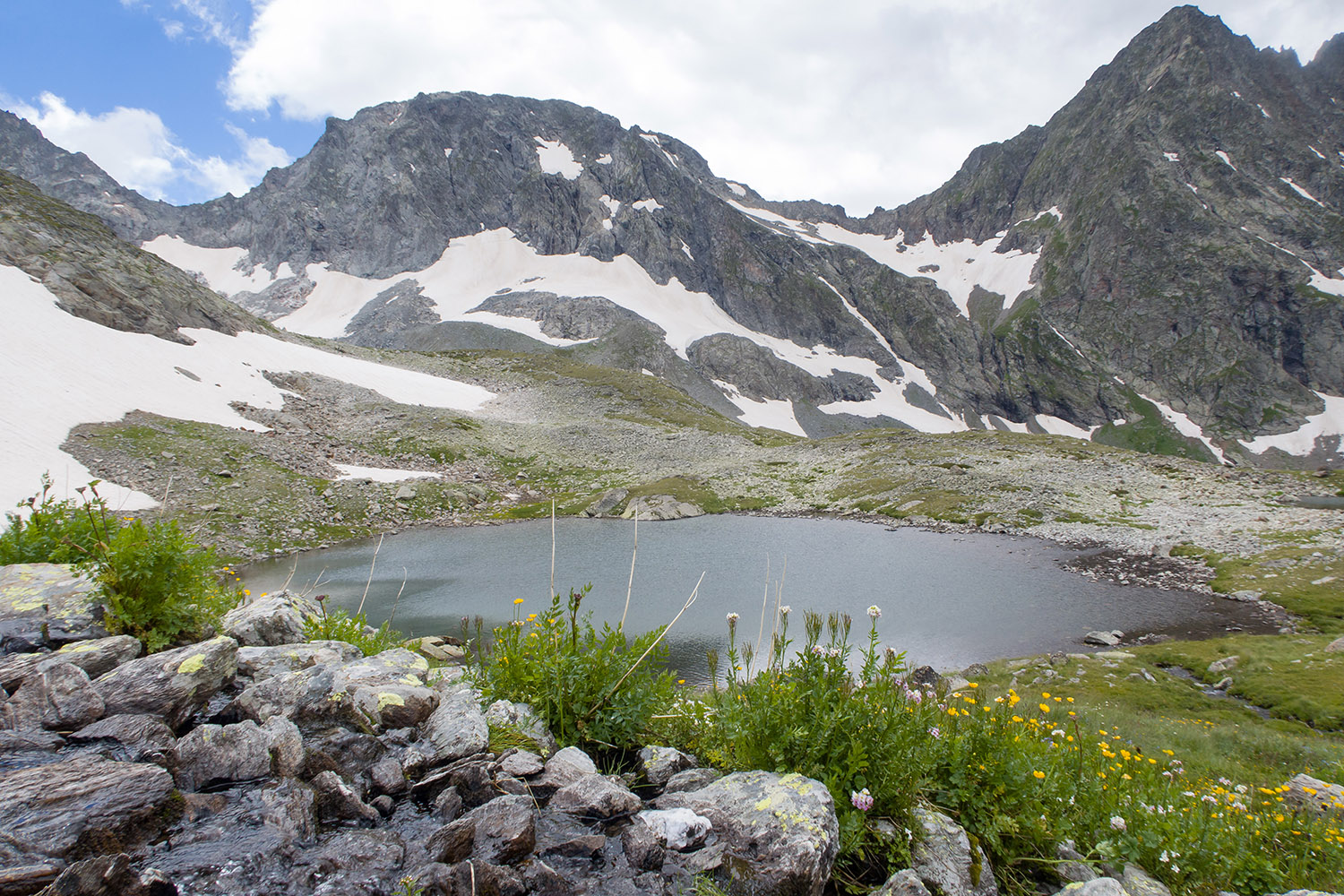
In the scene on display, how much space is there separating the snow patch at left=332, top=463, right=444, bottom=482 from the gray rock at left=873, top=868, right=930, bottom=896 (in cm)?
5528

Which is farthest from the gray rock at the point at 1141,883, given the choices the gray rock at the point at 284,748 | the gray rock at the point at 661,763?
the gray rock at the point at 284,748

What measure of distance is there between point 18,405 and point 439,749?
5602cm

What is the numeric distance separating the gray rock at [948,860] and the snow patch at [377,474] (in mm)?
55077

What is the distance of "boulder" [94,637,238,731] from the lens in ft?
16.1

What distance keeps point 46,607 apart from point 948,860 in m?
9.02

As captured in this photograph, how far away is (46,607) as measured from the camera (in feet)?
20.5

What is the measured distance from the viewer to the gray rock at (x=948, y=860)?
425 centimetres

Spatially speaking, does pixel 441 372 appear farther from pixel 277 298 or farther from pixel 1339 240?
pixel 1339 240

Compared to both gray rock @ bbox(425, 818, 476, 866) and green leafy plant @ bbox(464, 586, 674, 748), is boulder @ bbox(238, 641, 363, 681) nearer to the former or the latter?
green leafy plant @ bbox(464, 586, 674, 748)

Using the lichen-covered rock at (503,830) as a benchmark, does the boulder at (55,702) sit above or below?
above

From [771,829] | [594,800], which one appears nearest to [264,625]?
[594,800]

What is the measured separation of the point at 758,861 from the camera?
3998mm

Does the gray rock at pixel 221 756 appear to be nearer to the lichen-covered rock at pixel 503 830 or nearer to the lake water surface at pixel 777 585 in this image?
the lichen-covered rock at pixel 503 830

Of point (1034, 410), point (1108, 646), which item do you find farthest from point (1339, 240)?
point (1108, 646)
